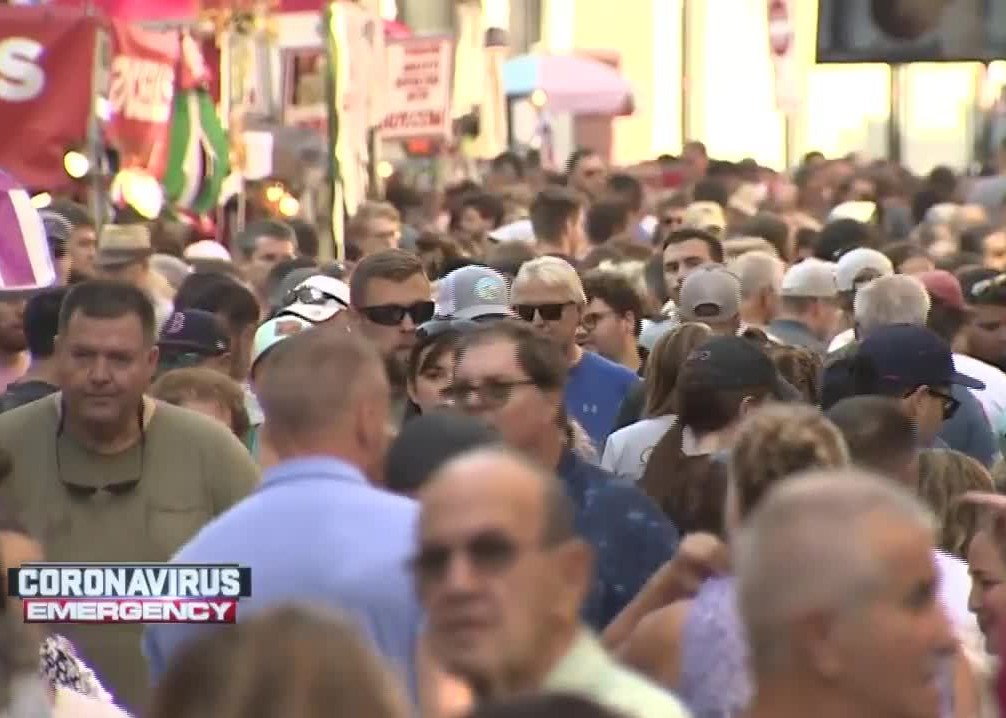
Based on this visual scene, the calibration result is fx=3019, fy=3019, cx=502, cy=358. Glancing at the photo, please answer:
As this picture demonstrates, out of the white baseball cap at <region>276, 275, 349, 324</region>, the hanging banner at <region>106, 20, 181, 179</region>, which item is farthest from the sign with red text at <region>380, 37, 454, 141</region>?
the white baseball cap at <region>276, 275, 349, 324</region>

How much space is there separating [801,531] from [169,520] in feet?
11.4

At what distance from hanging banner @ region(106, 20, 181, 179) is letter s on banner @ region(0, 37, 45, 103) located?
112cm

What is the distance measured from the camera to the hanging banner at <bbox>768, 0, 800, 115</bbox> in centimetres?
3089

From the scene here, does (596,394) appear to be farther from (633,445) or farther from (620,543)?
(620,543)

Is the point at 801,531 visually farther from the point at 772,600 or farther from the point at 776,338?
the point at 776,338

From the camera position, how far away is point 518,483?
4.46 m

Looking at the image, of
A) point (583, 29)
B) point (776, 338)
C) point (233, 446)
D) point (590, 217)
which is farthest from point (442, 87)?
point (583, 29)

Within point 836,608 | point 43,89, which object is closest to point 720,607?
point 836,608

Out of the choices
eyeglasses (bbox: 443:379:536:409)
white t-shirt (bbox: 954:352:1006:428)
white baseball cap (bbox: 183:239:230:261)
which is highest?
eyeglasses (bbox: 443:379:536:409)

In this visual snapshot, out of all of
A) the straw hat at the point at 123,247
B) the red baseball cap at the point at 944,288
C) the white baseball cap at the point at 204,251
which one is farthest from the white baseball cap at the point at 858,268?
the white baseball cap at the point at 204,251

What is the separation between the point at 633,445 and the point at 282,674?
19.0 ft

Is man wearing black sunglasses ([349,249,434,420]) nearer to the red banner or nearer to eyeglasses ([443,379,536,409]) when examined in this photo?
eyeglasses ([443,379,536,409])

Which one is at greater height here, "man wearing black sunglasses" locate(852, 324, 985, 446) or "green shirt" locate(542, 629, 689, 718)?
"green shirt" locate(542, 629, 689, 718)

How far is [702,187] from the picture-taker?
22516 millimetres
